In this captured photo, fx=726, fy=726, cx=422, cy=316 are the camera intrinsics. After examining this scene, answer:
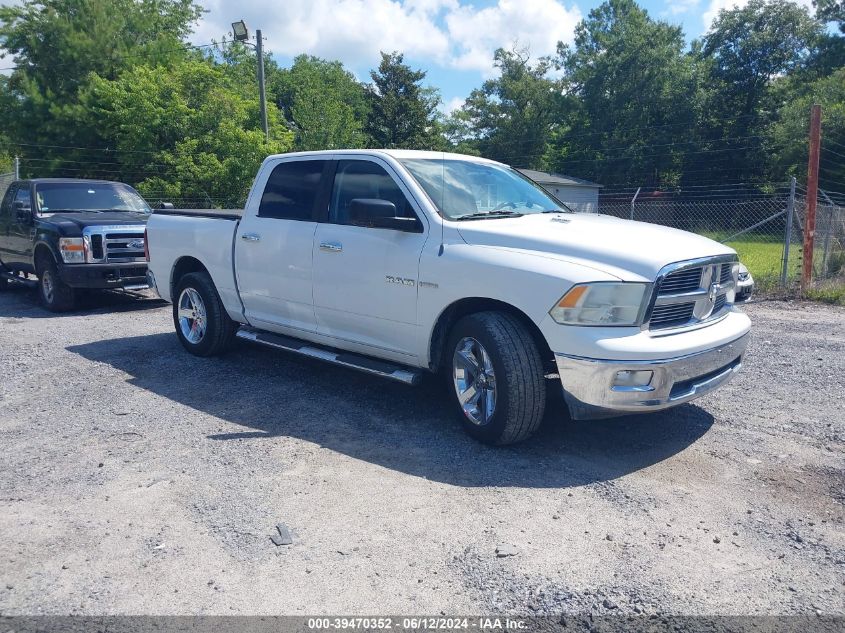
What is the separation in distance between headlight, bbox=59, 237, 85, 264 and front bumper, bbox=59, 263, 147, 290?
7cm

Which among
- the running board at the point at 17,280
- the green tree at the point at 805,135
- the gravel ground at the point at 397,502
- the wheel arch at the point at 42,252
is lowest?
the gravel ground at the point at 397,502

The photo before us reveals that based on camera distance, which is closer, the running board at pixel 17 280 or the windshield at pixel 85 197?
the windshield at pixel 85 197

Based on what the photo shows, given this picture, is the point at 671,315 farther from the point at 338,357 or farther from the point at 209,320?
the point at 209,320

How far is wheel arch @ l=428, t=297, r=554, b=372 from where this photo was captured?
4.63 meters

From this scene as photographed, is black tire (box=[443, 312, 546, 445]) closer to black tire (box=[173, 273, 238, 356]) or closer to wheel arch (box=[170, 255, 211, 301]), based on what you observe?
black tire (box=[173, 273, 238, 356])

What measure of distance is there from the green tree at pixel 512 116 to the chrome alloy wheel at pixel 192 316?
46.2 metres

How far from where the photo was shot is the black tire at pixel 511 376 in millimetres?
4477

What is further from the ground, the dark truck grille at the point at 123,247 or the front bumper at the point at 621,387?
the dark truck grille at the point at 123,247

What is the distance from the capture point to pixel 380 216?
502 centimetres

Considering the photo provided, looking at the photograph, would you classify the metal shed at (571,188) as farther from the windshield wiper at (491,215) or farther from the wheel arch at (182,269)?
the windshield wiper at (491,215)

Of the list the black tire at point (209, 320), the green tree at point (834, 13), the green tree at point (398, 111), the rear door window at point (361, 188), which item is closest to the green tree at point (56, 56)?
the green tree at point (398, 111)

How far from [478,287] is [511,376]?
62cm

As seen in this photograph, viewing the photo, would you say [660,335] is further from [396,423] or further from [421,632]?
[421,632]

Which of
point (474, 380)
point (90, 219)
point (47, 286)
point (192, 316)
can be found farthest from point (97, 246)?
point (474, 380)
